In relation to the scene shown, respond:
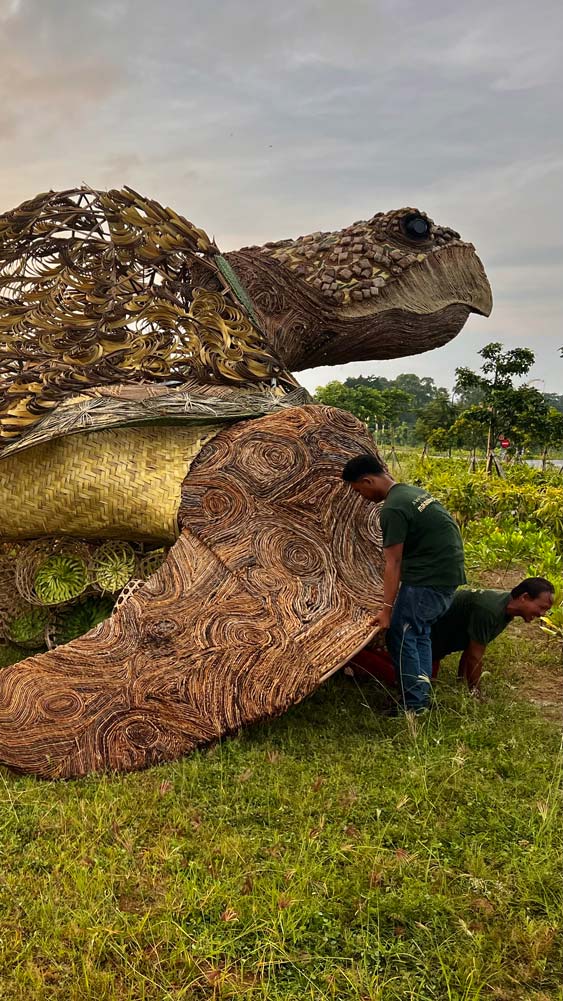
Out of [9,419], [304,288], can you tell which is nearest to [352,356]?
[304,288]

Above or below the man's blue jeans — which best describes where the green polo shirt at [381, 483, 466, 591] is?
above

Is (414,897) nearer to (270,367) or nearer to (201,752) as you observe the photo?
(201,752)

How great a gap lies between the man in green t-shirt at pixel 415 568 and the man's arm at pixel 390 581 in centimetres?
4

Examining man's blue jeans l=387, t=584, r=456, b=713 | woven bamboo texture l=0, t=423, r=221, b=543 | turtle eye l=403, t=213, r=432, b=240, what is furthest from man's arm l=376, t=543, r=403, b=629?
turtle eye l=403, t=213, r=432, b=240

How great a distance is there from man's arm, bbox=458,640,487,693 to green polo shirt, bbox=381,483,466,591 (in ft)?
1.59

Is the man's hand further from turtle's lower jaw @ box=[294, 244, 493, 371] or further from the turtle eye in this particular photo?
the turtle eye

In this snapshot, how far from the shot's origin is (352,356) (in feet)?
17.1

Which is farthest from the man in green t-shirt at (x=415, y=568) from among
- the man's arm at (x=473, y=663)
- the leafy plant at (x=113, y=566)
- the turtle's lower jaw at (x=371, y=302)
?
the turtle's lower jaw at (x=371, y=302)

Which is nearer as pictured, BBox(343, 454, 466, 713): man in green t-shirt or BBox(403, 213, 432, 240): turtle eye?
BBox(343, 454, 466, 713): man in green t-shirt

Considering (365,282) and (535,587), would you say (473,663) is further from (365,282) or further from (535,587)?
(365,282)

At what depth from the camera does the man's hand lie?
3.10 meters

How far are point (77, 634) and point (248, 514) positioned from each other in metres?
1.60

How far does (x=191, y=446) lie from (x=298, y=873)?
2.32m

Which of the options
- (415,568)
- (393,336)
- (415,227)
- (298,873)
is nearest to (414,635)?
(415,568)
